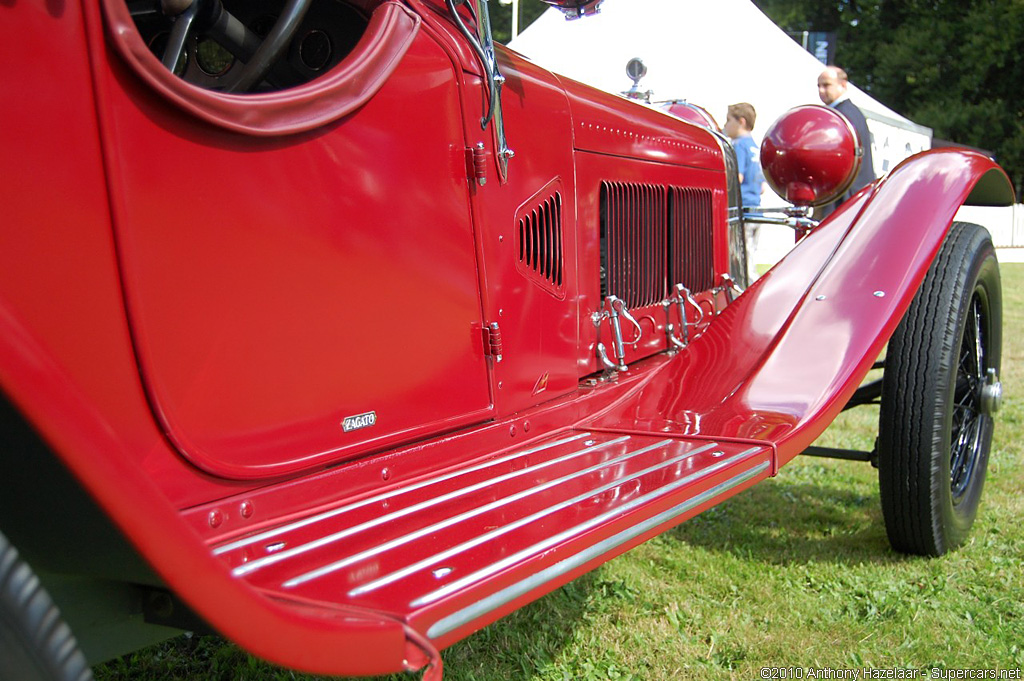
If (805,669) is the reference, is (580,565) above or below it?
above

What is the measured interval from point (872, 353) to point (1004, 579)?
103cm

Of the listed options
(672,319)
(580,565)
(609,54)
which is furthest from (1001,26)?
(580,565)

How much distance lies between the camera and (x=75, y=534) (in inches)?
41.0

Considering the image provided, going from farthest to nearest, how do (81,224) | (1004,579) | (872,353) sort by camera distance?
(1004,579) < (872,353) < (81,224)

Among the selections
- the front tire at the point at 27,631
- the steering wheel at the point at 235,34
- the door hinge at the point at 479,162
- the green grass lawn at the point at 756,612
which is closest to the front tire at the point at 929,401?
the green grass lawn at the point at 756,612

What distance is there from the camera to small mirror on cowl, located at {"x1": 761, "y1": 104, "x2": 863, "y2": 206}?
3346mm

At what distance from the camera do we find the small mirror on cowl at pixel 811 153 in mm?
3346

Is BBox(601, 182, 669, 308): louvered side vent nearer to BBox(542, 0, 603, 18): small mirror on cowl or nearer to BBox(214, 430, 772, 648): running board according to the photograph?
BBox(542, 0, 603, 18): small mirror on cowl

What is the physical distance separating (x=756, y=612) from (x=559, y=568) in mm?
1416

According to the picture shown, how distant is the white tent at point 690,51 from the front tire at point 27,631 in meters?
9.45

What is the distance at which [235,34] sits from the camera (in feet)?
5.41

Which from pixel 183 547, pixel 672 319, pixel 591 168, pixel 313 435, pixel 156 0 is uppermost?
pixel 156 0

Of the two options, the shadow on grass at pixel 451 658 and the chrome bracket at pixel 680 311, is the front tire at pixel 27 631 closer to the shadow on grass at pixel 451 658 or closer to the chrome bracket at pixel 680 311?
the shadow on grass at pixel 451 658

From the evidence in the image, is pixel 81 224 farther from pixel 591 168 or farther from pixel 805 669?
pixel 805 669
